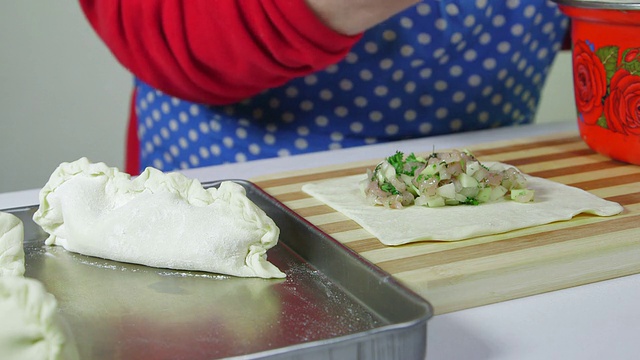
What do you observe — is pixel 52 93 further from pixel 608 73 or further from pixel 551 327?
pixel 551 327

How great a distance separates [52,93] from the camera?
102 inches

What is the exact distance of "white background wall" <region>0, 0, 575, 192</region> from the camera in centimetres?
251

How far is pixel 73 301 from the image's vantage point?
2.43 ft

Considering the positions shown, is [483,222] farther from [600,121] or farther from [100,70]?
[100,70]

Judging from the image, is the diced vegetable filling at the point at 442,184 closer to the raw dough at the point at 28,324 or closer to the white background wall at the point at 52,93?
the raw dough at the point at 28,324

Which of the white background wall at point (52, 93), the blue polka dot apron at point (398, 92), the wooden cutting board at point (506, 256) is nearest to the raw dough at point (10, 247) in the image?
the wooden cutting board at point (506, 256)

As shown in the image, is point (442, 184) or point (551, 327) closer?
point (551, 327)

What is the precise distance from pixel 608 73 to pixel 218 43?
1.70 feet

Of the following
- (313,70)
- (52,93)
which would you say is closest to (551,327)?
(313,70)

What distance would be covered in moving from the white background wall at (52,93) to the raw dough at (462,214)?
5.86ft

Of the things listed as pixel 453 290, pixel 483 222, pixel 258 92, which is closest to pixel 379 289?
pixel 453 290

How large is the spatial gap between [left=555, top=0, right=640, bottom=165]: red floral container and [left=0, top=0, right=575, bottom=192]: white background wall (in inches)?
71.7

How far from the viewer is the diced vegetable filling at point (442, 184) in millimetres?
923

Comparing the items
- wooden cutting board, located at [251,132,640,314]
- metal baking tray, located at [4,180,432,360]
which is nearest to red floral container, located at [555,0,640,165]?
wooden cutting board, located at [251,132,640,314]
